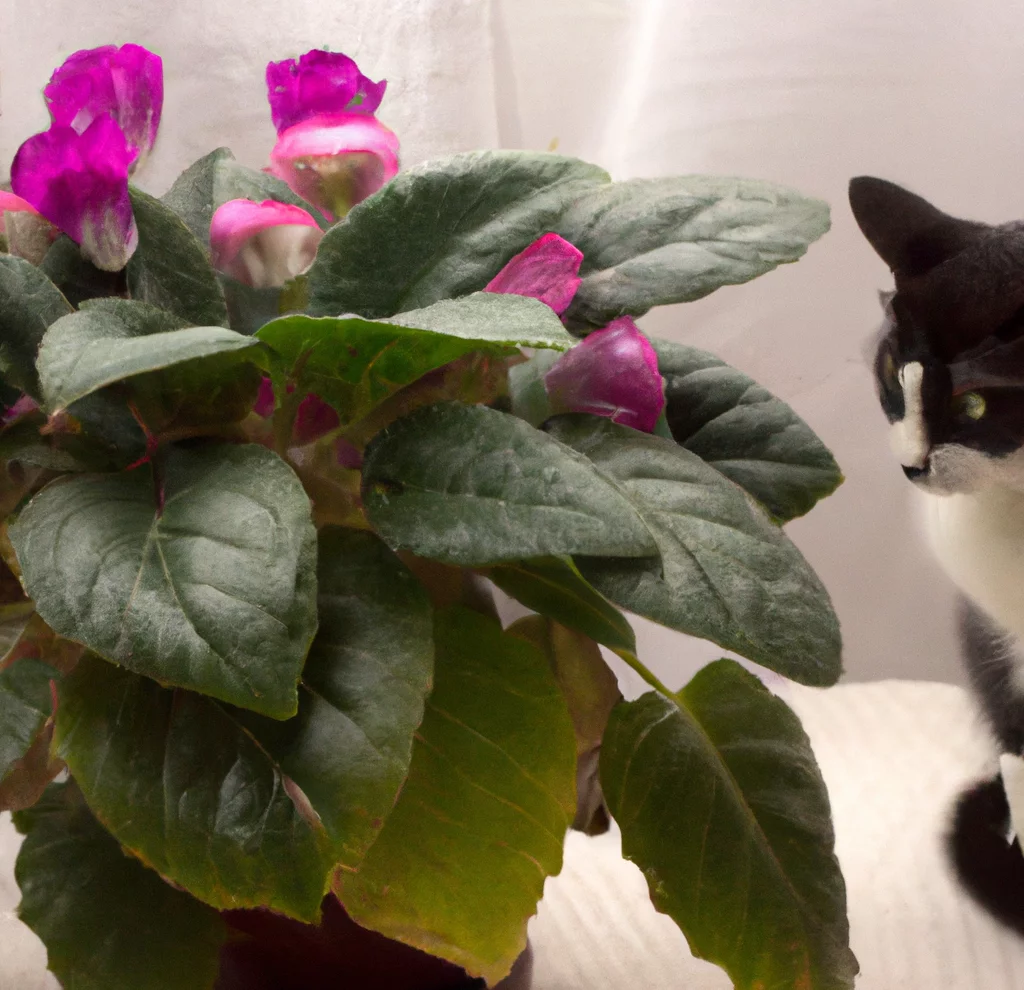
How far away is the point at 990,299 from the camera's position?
0.42m

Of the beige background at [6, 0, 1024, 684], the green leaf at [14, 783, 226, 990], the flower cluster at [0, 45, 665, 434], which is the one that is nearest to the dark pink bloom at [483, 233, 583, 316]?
the flower cluster at [0, 45, 665, 434]

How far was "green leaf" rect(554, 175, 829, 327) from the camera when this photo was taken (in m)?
0.32

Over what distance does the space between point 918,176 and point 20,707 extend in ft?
1.81

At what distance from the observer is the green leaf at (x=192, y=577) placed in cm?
23

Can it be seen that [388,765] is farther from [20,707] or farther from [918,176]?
[918,176]

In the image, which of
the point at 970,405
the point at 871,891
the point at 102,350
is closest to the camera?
the point at 102,350

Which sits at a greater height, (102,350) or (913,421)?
(102,350)

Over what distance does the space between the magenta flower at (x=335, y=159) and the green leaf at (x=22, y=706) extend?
0.60 ft

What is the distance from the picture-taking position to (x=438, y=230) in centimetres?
32

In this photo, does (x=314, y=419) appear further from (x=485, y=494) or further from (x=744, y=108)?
(x=744, y=108)

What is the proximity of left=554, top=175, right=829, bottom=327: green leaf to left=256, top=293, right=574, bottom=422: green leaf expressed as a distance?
55 mm

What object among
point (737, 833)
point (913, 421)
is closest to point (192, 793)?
point (737, 833)

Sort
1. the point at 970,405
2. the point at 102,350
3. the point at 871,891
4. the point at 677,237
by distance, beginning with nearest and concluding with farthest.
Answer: the point at 102,350 → the point at 677,237 → the point at 970,405 → the point at 871,891

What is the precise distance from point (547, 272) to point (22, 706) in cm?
19
